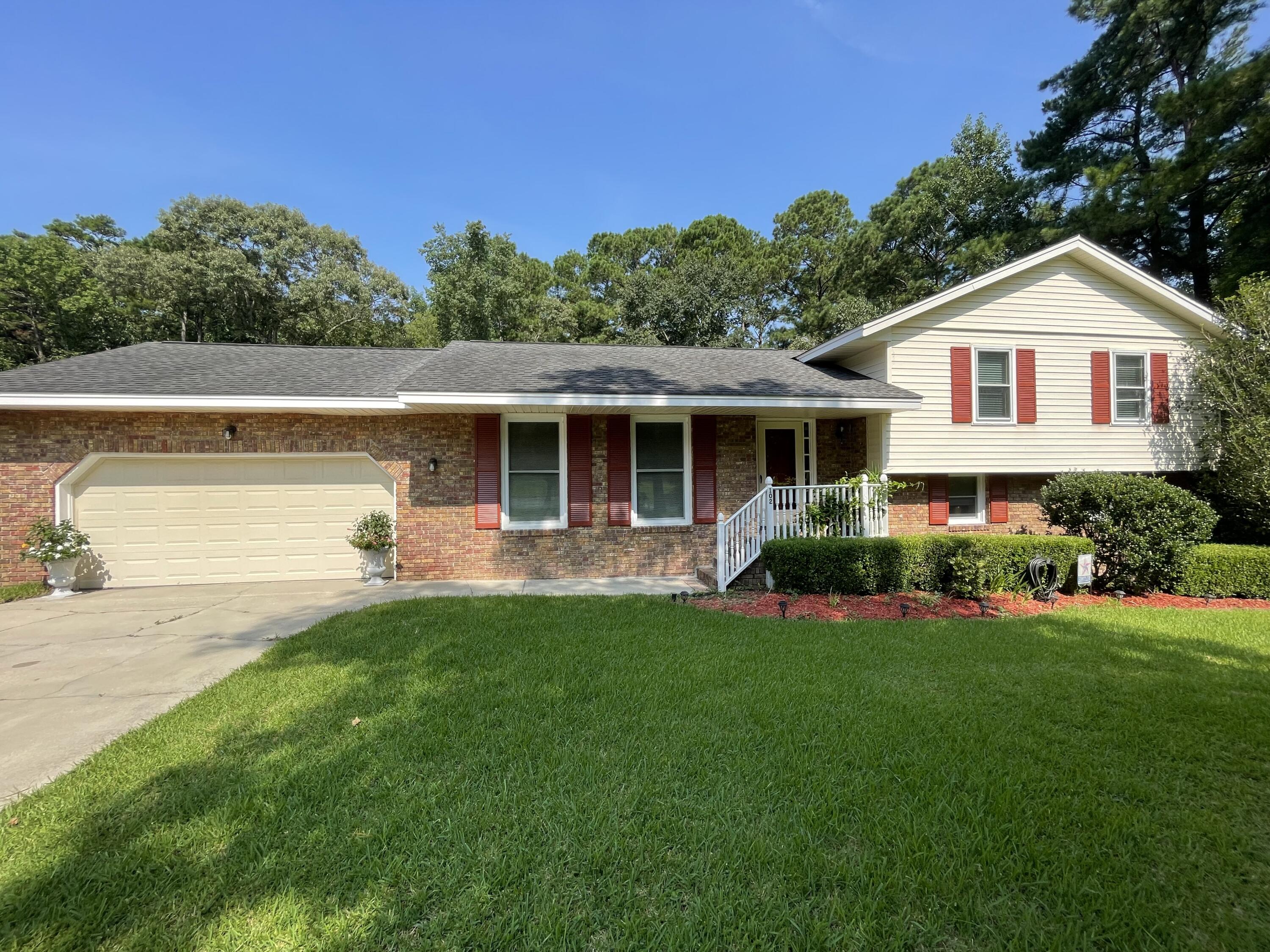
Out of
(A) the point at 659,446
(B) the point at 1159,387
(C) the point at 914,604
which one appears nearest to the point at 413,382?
(A) the point at 659,446

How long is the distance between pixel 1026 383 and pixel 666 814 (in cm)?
1007

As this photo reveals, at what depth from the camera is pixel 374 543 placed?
7.80m

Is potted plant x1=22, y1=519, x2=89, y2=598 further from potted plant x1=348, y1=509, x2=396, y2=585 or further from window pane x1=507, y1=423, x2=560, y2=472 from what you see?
window pane x1=507, y1=423, x2=560, y2=472

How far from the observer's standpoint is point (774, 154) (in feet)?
54.8

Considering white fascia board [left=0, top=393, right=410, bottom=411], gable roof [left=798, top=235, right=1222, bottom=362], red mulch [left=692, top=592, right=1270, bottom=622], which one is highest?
gable roof [left=798, top=235, right=1222, bottom=362]

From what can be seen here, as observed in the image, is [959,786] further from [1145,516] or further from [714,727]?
[1145,516]

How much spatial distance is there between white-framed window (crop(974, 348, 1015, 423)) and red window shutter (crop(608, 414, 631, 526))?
6.28 m

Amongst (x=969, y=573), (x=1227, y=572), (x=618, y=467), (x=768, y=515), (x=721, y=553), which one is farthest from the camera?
(x=618, y=467)

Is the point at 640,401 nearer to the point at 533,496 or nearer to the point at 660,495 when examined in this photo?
the point at 660,495

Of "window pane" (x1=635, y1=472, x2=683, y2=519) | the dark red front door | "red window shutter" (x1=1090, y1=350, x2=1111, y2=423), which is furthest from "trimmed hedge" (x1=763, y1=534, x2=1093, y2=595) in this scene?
"red window shutter" (x1=1090, y1=350, x2=1111, y2=423)

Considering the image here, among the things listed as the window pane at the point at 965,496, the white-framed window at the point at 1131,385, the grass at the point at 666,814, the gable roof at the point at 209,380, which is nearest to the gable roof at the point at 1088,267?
the white-framed window at the point at 1131,385

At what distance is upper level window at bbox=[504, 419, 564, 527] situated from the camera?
27.3 feet

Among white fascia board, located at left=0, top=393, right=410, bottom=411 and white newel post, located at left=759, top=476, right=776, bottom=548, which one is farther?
white newel post, located at left=759, top=476, right=776, bottom=548

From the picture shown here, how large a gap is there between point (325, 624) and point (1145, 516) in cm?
1081
